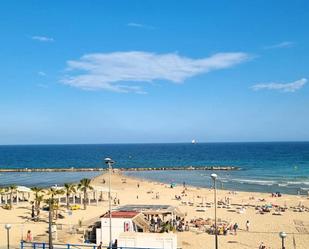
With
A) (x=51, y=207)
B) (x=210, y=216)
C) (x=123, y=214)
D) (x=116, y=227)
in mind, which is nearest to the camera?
(x=116, y=227)

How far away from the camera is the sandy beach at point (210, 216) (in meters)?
29.2

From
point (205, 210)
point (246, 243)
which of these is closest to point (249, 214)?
point (205, 210)

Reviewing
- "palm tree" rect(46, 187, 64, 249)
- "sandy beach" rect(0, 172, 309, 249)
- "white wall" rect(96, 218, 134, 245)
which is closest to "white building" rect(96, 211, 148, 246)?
"white wall" rect(96, 218, 134, 245)

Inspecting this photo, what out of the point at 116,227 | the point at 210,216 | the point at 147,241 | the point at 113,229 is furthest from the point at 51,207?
the point at 210,216

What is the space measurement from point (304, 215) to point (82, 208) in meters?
20.3

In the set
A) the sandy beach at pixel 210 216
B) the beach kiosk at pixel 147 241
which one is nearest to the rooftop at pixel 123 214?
the sandy beach at pixel 210 216

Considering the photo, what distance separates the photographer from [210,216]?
39.7 meters

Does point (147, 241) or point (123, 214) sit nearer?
point (147, 241)

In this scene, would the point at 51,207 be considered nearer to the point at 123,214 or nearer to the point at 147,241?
the point at 123,214

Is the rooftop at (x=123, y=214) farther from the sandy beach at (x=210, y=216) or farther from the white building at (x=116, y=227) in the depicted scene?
the sandy beach at (x=210, y=216)

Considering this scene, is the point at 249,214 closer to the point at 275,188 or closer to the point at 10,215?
the point at 10,215

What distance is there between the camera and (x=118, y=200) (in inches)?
1877

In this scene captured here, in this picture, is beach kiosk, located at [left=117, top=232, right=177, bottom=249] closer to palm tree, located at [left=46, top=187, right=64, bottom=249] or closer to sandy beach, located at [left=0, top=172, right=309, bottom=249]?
sandy beach, located at [left=0, top=172, right=309, bottom=249]

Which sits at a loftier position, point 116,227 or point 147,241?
point 116,227
